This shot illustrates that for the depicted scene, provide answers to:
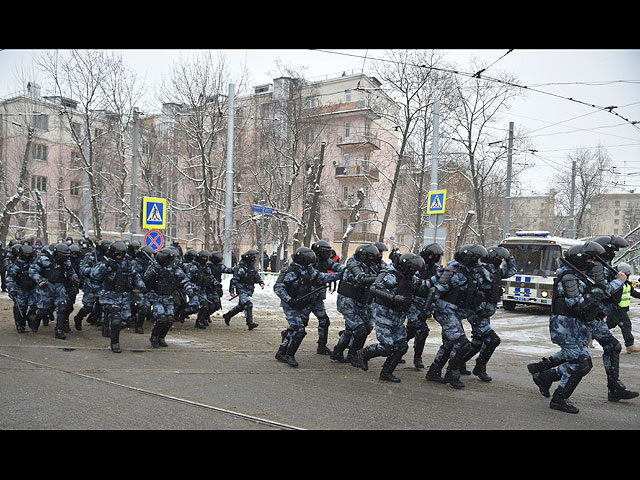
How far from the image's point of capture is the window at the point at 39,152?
3501 cm

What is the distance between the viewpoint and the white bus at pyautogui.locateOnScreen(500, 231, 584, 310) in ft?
54.8

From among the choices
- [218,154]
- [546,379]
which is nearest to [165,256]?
[546,379]

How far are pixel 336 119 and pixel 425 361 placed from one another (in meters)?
30.3

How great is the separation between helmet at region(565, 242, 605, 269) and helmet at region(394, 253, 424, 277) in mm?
1910

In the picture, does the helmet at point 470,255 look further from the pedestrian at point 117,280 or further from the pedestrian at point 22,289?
the pedestrian at point 22,289

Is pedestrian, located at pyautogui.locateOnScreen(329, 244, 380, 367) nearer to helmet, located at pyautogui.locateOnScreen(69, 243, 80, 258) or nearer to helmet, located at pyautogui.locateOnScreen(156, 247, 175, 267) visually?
helmet, located at pyautogui.locateOnScreen(156, 247, 175, 267)

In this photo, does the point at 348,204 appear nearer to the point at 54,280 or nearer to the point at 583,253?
the point at 54,280

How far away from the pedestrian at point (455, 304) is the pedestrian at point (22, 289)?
7959 millimetres

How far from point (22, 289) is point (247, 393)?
21.5 ft

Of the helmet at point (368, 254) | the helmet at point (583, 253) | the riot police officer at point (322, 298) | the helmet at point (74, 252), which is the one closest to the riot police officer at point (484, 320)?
the helmet at point (583, 253)

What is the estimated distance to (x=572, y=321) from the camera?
6.15 metres
